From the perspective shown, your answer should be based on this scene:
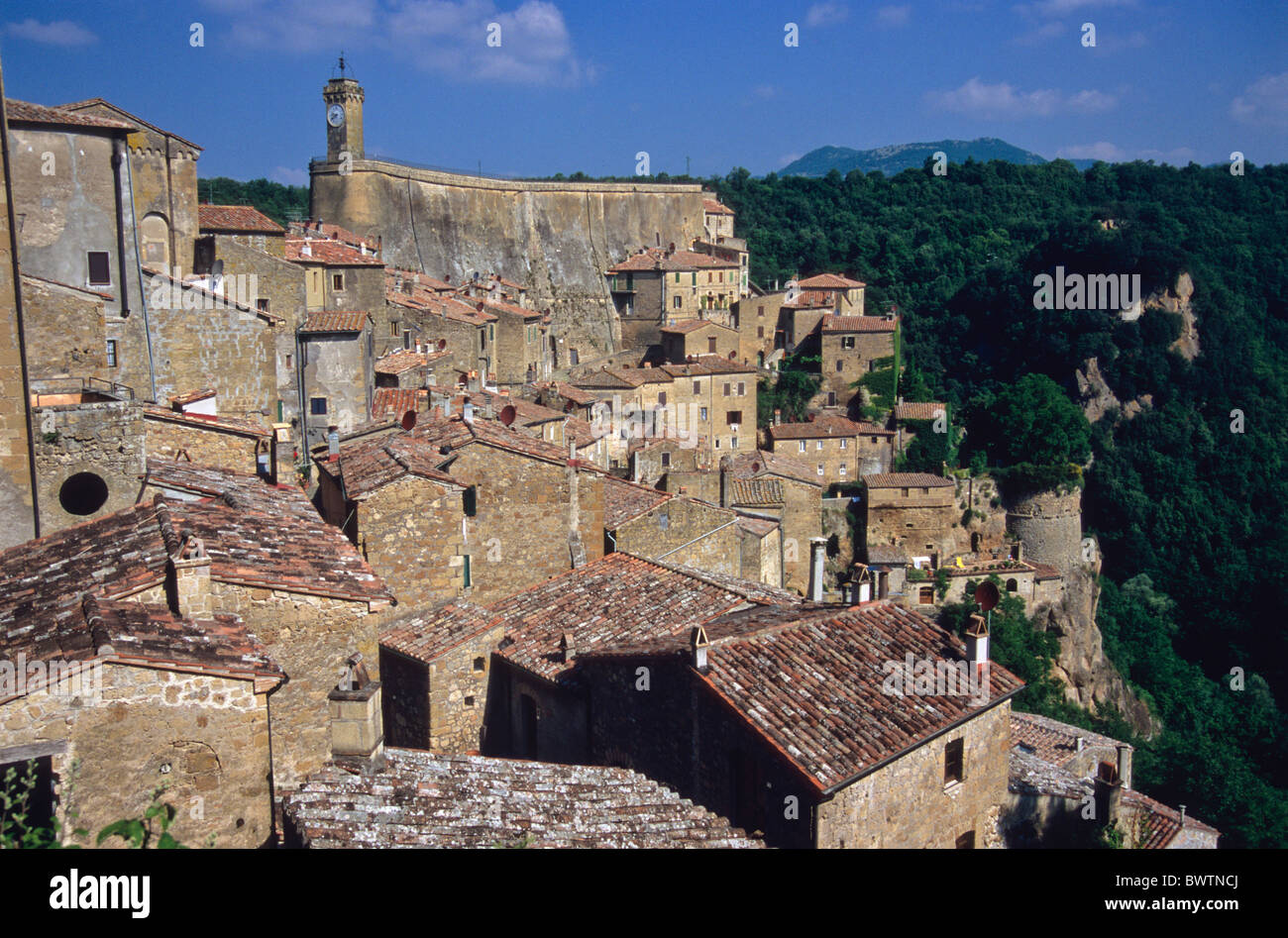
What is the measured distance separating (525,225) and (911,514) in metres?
37.2

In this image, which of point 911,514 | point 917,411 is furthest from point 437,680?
point 917,411

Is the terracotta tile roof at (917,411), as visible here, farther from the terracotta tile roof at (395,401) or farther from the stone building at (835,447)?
the terracotta tile roof at (395,401)

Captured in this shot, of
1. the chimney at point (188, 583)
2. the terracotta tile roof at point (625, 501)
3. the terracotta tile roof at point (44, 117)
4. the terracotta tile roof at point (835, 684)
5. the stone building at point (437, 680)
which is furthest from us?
the terracotta tile roof at point (625, 501)

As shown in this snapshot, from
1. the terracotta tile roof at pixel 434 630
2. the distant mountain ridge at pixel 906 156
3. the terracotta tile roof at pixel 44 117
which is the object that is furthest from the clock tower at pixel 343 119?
the distant mountain ridge at pixel 906 156

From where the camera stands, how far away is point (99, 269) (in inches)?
691

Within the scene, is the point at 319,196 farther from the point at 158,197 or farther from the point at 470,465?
the point at 470,465

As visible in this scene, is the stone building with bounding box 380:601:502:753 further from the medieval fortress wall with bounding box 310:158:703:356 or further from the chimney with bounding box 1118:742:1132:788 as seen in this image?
the medieval fortress wall with bounding box 310:158:703:356

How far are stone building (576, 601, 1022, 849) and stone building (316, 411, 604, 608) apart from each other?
2.65 m

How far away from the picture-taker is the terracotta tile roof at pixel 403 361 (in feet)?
99.2

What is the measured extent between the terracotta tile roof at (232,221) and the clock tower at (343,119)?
32.1 metres

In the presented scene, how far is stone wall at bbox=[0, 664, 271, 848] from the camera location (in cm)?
694

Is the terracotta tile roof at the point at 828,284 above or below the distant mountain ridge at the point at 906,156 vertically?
below

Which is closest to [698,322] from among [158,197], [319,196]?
[319,196]
